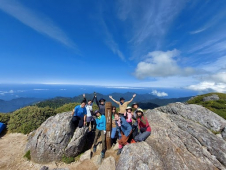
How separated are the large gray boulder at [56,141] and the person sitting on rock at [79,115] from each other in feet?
1.67

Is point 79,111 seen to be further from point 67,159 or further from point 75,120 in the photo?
point 67,159

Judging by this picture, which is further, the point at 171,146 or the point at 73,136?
the point at 73,136

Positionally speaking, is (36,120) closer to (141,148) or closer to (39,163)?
(39,163)

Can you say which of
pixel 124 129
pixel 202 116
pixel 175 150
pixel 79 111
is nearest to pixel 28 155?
pixel 79 111

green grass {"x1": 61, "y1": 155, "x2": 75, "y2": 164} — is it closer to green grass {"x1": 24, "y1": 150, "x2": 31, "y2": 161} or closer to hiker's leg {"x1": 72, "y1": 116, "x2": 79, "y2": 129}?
hiker's leg {"x1": 72, "y1": 116, "x2": 79, "y2": 129}

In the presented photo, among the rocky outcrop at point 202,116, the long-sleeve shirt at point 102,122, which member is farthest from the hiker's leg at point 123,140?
the rocky outcrop at point 202,116

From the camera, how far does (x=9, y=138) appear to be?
14352mm

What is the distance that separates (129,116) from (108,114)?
1.94 metres

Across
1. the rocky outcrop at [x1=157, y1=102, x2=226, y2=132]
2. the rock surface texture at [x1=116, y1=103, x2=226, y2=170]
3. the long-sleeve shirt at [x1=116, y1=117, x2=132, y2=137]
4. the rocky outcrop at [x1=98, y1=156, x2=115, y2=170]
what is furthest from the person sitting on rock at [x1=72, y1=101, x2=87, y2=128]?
the rocky outcrop at [x1=157, y1=102, x2=226, y2=132]

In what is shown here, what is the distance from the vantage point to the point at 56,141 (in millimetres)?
10203

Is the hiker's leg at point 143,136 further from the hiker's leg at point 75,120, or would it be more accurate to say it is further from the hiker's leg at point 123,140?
the hiker's leg at point 75,120

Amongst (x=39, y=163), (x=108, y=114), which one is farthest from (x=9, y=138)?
(x=108, y=114)

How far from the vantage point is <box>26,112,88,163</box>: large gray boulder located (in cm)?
1001

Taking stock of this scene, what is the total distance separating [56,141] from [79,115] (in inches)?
113
